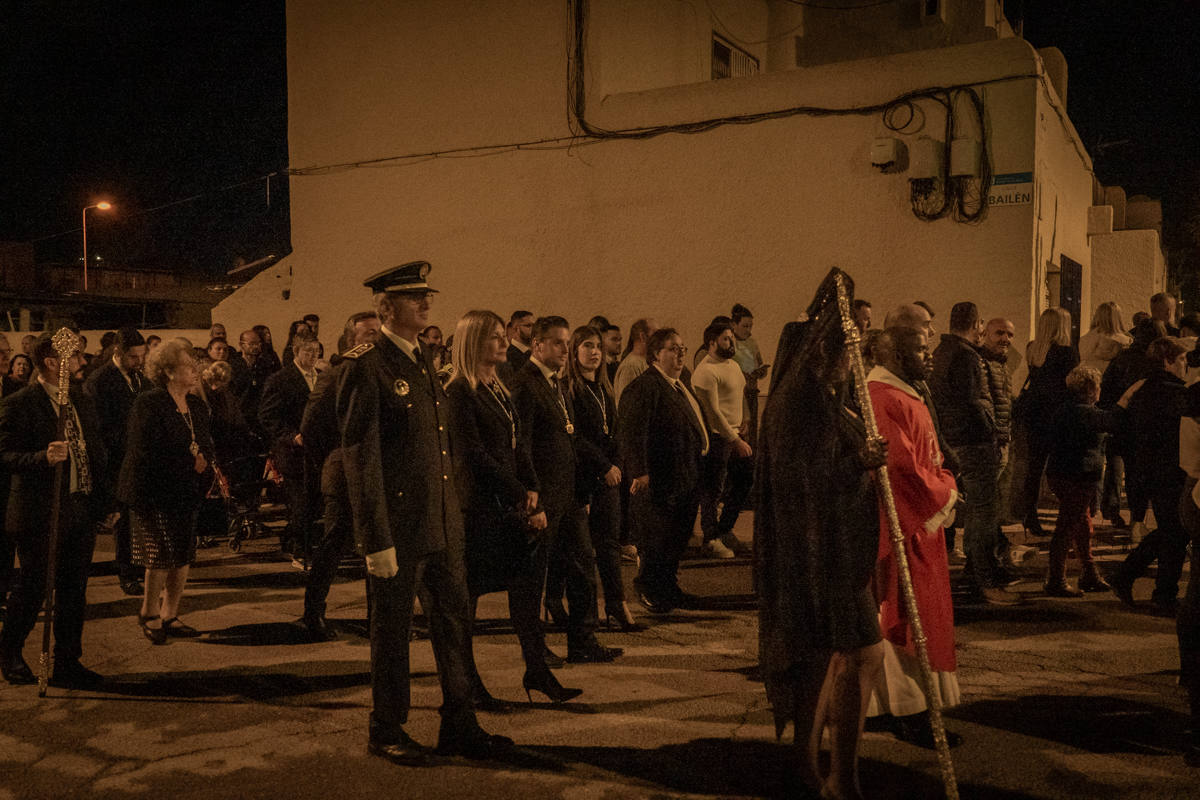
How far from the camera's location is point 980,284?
12.2m

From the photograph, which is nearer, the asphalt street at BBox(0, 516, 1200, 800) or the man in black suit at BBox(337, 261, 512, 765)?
the asphalt street at BBox(0, 516, 1200, 800)

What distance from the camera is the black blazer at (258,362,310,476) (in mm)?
9203

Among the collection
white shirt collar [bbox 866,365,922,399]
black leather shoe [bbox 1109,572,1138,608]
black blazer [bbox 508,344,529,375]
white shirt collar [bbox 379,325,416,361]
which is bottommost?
black leather shoe [bbox 1109,572,1138,608]

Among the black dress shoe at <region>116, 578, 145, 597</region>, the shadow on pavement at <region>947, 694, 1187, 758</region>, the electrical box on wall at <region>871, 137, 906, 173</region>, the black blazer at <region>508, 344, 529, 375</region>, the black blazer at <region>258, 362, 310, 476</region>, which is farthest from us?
the electrical box on wall at <region>871, 137, 906, 173</region>

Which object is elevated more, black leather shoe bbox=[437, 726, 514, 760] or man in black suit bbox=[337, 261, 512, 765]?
man in black suit bbox=[337, 261, 512, 765]

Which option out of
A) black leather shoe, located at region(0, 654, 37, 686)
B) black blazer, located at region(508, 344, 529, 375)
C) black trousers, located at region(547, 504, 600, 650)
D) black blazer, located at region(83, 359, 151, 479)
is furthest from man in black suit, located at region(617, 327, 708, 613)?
black blazer, located at region(83, 359, 151, 479)

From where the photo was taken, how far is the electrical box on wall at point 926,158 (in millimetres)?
12219

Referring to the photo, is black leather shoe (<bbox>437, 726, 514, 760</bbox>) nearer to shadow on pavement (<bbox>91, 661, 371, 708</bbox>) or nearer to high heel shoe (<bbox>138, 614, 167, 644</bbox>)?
shadow on pavement (<bbox>91, 661, 371, 708</bbox>)

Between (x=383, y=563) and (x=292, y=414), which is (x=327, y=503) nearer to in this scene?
(x=292, y=414)

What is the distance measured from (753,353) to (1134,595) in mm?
4923

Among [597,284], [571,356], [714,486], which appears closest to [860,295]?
[597,284]

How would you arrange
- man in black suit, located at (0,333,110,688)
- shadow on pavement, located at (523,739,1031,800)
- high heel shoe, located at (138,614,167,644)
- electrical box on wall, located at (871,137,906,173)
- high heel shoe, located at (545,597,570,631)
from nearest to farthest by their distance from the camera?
shadow on pavement, located at (523,739,1031,800) → man in black suit, located at (0,333,110,688) → high heel shoe, located at (545,597,570,631) → high heel shoe, located at (138,614,167,644) → electrical box on wall, located at (871,137,906,173)

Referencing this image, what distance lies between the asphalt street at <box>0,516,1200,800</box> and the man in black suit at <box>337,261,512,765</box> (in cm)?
22

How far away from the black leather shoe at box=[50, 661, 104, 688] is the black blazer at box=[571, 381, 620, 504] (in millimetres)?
2963
